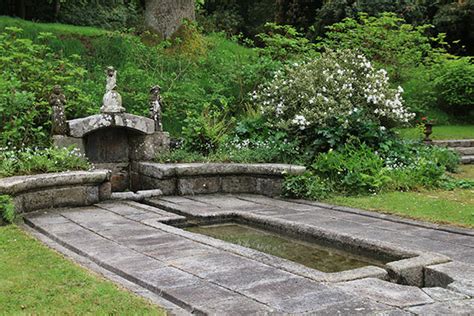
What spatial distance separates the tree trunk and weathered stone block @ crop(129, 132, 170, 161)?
22.2 ft

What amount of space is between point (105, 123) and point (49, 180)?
6.01 feet

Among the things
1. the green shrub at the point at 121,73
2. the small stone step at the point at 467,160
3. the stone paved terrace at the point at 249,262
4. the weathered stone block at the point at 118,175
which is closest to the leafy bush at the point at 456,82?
the small stone step at the point at 467,160

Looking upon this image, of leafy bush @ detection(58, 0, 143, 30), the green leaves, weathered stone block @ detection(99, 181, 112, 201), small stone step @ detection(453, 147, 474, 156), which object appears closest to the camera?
weathered stone block @ detection(99, 181, 112, 201)

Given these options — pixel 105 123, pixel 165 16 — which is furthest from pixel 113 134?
pixel 165 16

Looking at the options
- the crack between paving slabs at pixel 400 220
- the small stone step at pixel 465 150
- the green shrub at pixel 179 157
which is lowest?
the crack between paving slabs at pixel 400 220

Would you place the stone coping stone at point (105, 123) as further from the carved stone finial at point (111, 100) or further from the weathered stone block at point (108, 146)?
the weathered stone block at point (108, 146)

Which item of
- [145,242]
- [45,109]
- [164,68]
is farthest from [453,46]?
[145,242]

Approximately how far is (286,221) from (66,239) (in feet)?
8.54

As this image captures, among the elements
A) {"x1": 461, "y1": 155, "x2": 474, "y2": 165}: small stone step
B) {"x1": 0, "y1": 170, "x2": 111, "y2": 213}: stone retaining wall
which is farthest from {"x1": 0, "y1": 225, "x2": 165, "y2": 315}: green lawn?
{"x1": 461, "y1": 155, "x2": 474, "y2": 165}: small stone step

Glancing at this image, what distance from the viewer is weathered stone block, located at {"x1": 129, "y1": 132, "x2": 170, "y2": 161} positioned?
1018 cm

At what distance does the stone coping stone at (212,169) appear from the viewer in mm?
9370

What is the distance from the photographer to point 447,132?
1573cm

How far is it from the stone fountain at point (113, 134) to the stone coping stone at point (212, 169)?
1.57 ft

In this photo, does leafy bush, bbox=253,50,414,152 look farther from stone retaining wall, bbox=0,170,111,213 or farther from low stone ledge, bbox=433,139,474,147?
stone retaining wall, bbox=0,170,111,213
